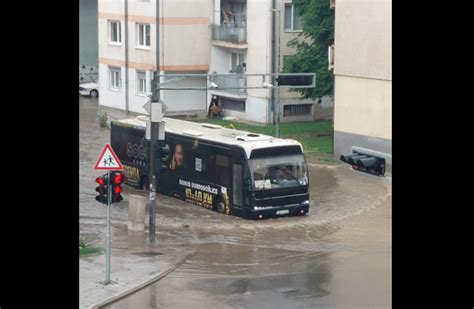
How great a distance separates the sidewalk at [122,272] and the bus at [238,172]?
3.03 meters

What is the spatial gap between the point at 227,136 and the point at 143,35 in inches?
938

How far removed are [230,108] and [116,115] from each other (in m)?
5.84

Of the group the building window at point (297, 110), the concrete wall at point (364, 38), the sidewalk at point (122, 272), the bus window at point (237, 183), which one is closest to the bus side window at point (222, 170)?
the bus window at point (237, 183)

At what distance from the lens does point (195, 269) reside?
2334 cm

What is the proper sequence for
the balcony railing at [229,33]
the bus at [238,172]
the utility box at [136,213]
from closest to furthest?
the utility box at [136,213] < the bus at [238,172] < the balcony railing at [229,33]

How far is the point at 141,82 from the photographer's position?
178ft

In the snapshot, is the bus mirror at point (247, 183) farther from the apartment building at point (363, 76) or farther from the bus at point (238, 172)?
the apartment building at point (363, 76)

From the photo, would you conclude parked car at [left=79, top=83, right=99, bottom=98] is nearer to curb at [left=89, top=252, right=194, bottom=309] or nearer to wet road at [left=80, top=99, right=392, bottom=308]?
wet road at [left=80, top=99, right=392, bottom=308]

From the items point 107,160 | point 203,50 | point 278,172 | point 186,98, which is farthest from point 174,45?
point 107,160

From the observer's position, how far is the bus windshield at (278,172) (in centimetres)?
2916

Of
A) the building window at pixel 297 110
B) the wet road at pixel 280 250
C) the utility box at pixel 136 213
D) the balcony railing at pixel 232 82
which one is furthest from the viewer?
the balcony railing at pixel 232 82

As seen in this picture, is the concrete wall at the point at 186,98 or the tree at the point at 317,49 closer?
the tree at the point at 317,49
